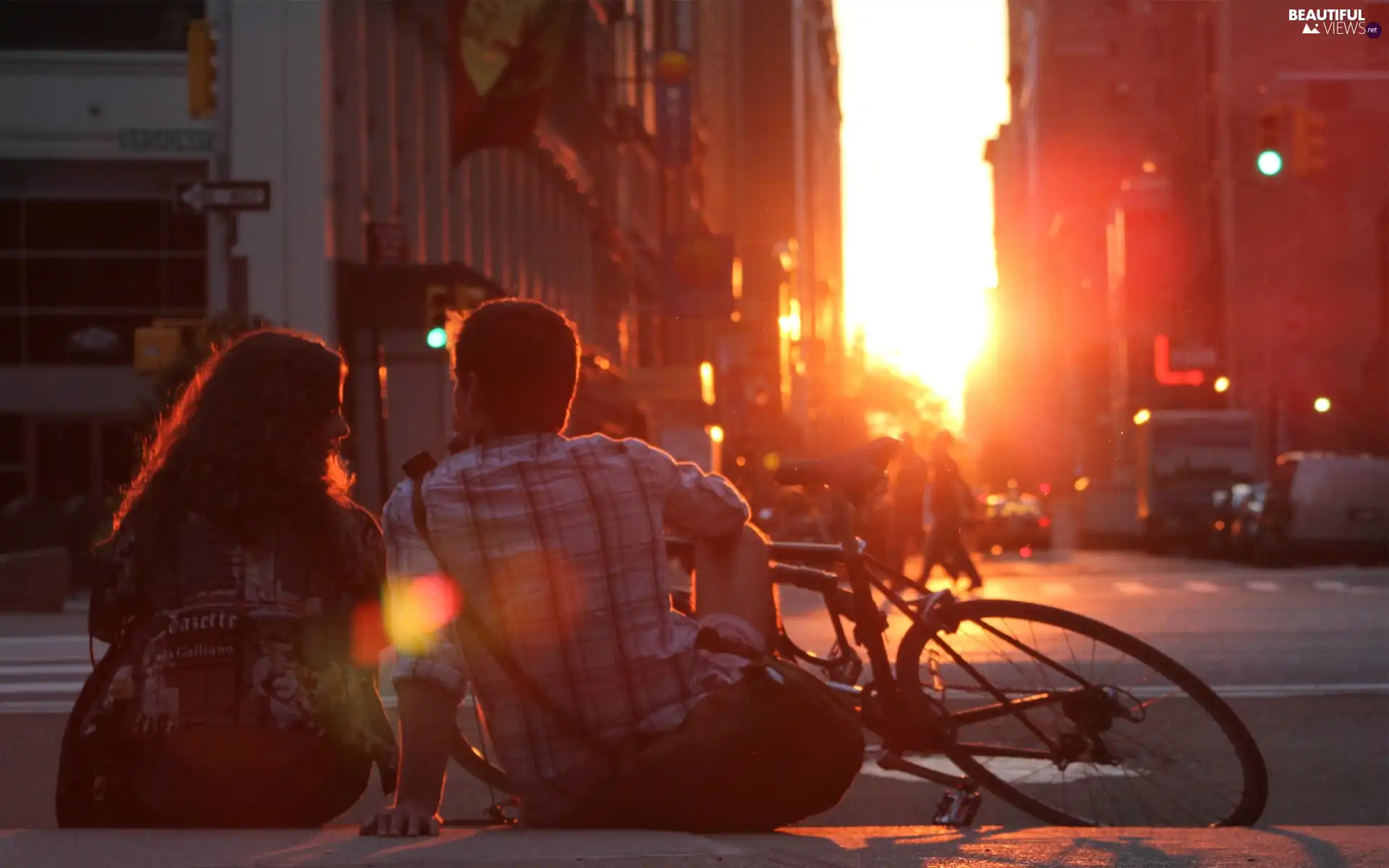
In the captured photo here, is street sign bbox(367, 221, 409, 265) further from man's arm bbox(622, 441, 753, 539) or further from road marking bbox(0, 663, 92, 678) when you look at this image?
man's arm bbox(622, 441, 753, 539)

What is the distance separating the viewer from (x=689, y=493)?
181 inches

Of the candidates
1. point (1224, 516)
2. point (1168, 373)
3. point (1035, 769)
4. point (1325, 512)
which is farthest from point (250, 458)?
point (1168, 373)

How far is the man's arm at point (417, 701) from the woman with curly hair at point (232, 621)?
20cm

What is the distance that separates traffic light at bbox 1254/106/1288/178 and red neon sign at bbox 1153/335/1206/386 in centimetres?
6110

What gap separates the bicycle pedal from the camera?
5289 millimetres

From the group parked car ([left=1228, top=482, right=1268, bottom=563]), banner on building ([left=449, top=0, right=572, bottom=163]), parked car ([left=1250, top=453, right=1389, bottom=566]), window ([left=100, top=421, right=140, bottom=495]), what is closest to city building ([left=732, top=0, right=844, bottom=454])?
parked car ([left=1228, top=482, right=1268, bottom=563])

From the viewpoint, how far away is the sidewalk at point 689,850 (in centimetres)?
402

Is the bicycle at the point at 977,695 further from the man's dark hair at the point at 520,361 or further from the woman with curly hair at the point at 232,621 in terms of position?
the man's dark hair at the point at 520,361

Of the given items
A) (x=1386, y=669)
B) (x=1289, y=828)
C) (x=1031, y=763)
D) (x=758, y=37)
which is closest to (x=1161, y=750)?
(x=1031, y=763)

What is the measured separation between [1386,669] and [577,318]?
36.3 meters

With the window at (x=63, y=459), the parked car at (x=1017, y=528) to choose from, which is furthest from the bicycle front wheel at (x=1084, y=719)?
the parked car at (x=1017, y=528)

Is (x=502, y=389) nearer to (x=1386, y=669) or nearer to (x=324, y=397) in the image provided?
(x=324, y=397)

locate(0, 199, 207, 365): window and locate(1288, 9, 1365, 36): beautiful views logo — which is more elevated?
locate(0, 199, 207, 365): window

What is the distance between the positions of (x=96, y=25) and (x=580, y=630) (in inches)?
1119
